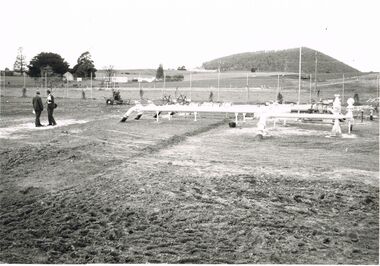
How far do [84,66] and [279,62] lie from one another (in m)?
51.1

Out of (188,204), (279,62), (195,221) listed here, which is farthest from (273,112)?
(279,62)

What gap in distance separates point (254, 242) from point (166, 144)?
7.16 meters

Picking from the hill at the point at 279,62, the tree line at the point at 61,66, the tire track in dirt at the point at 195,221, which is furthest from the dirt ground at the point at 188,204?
the hill at the point at 279,62

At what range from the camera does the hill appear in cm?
10938

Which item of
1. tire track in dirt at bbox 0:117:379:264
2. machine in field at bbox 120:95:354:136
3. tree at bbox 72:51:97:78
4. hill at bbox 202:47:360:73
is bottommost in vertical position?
tire track in dirt at bbox 0:117:379:264

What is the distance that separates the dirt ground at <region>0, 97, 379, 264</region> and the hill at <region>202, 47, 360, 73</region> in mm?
97354

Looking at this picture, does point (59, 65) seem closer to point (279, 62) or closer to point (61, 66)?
point (61, 66)

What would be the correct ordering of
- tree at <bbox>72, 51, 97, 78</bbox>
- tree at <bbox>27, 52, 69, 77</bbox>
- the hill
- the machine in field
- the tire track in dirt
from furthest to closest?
the hill
tree at <bbox>72, 51, 97, 78</bbox>
tree at <bbox>27, 52, 69, 77</bbox>
the machine in field
the tire track in dirt

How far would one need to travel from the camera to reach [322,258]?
4.61 metres

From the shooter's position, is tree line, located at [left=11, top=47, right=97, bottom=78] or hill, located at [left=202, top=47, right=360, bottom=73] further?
hill, located at [left=202, top=47, right=360, bottom=73]

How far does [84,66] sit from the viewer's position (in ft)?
306

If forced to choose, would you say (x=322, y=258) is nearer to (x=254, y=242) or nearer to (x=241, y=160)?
(x=254, y=242)

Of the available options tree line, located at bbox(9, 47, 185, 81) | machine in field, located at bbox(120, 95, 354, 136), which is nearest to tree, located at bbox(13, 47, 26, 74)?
tree line, located at bbox(9, 47, 185, 81)

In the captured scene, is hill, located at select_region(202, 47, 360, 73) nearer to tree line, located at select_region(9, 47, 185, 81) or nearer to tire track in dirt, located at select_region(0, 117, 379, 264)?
tree line, located at select_region(9, 47, 185, 81)
